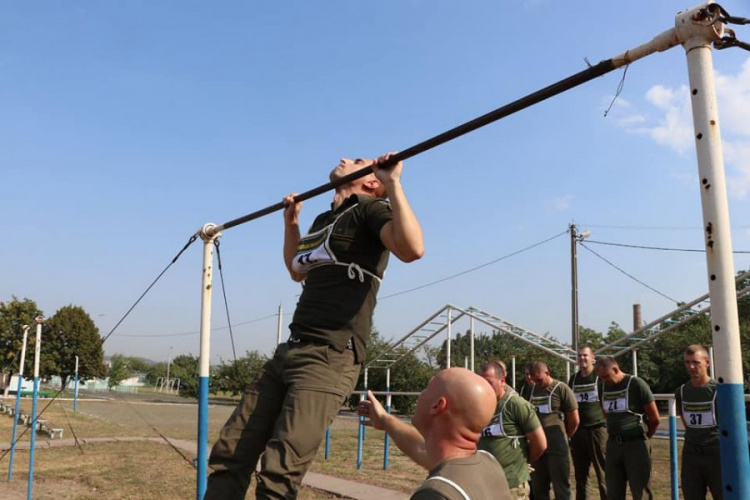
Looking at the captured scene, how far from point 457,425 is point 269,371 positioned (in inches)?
43.7

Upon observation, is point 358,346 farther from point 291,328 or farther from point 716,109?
point 716,109

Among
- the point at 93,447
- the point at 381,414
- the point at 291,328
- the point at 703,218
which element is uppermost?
the point at 703,218

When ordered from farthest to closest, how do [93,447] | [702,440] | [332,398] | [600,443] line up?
[93,447] → [600,443] → [702,440] → [332,398]

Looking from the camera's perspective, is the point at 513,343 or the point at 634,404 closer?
the point at 634,404

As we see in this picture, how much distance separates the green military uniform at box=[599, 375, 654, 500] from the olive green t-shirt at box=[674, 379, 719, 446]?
634mm

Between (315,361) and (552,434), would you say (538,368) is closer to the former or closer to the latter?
(552,434)

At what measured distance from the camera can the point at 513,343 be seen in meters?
53.7

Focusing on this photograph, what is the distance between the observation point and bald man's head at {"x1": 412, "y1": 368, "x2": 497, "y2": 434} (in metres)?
1.92

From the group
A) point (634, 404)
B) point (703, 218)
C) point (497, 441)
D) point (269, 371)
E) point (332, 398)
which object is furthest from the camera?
point (634, 404)

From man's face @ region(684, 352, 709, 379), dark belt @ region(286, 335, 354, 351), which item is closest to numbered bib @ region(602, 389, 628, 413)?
man's face @ region(684, 352, 709, 379)

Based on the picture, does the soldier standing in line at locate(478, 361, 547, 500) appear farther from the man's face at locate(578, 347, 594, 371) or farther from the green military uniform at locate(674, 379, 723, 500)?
the man's face at locate(578, 347, 594, 371)

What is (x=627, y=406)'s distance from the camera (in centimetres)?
717

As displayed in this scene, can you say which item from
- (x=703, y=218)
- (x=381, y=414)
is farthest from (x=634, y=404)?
(x=703, y=218)

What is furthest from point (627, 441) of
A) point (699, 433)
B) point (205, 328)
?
point (205, 328)
